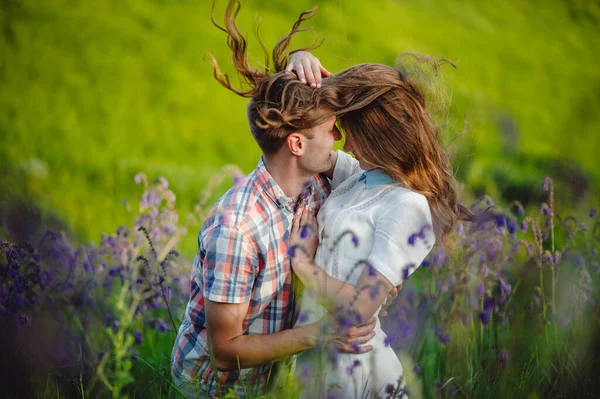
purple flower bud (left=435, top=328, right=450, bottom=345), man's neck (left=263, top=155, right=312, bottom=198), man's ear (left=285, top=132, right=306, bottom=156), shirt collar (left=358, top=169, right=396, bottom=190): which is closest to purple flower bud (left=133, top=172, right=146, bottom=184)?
man's neck (left=263, top=155, right=312, bottom=198)

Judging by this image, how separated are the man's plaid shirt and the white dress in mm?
146

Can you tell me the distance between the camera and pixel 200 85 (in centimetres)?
693

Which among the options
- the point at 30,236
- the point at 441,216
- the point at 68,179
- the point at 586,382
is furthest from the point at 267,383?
the point at 68,179

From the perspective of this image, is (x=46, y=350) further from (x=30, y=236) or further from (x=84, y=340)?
(x=30, y=236)

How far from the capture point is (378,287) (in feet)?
6.68

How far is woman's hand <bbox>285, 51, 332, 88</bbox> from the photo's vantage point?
2.45m

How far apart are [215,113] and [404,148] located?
453 centimetres

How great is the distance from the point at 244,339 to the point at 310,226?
0.50 meters

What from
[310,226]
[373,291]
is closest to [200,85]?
[310,226]

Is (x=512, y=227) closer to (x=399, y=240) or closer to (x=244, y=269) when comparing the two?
Result: (x=399, y=240)

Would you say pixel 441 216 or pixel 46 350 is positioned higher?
pixel 441 216

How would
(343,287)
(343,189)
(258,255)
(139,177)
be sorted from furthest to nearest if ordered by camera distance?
(139,177) → (343,189) → (258,255) → (343,287)

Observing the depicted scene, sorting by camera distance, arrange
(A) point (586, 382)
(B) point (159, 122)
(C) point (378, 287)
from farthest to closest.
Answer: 1. (B) point (159, 122)
2. (A) point (586, 382)
3. (C) point (378, 287)

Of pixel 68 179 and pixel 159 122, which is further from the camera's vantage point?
pixel 159 122
